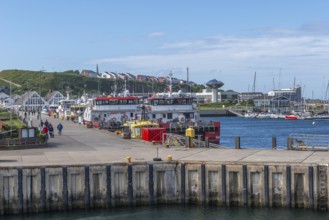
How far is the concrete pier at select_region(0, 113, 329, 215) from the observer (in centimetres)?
3122

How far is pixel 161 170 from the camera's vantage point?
33.2 m

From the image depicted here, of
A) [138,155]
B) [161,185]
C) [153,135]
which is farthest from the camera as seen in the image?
[153,135]

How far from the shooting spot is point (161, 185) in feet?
109

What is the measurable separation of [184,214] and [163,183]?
221cm

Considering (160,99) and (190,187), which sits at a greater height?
(160,99)

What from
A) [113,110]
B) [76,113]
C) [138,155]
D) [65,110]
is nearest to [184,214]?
[138,155]

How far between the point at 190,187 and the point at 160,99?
43.1 metres

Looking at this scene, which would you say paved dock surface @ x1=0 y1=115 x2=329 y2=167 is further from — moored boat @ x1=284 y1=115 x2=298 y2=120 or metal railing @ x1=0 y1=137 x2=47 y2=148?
moored boat @ x1=284 y1=115 x2=298 y2=120

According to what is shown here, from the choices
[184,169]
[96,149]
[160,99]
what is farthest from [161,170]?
[160,99]

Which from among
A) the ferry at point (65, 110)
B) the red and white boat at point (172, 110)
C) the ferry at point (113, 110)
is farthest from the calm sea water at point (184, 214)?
the ferry at point (65, 110)

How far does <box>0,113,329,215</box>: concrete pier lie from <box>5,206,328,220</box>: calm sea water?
1.29 feet

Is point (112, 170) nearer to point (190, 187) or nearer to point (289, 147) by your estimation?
point (190, 187)

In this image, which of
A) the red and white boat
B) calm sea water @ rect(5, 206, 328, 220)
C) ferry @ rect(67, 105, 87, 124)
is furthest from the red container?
ferry @ rect(67, 105, 87, 124)

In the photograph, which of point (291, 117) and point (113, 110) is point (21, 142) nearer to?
point (113, 110)
